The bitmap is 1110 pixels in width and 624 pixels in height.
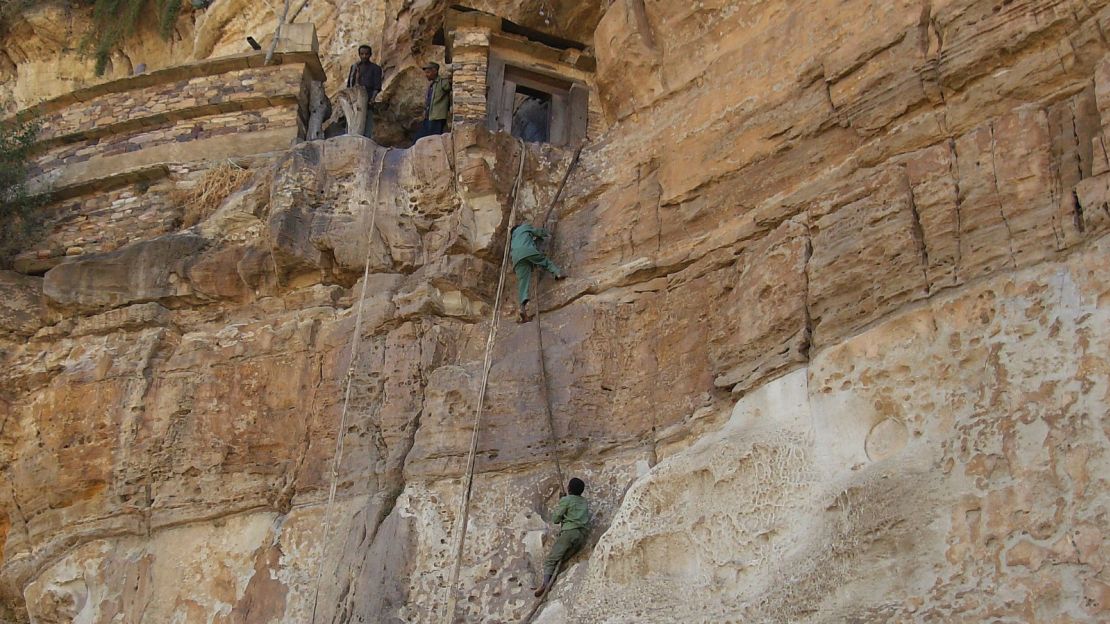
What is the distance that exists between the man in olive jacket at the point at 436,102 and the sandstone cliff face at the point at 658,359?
3.04 feet

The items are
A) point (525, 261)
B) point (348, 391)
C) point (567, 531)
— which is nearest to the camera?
A: point (567, 531)

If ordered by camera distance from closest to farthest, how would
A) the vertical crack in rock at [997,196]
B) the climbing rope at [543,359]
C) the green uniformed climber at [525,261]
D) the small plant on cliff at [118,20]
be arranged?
the vertical crack in rock at [997,196] → the climbing rope at [543,359] → the green uniformed climber at [525,261] → the small plant on cliff at [118,20]

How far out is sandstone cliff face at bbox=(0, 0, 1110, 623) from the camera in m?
7.28

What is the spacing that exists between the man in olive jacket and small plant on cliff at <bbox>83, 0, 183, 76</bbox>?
503 cm

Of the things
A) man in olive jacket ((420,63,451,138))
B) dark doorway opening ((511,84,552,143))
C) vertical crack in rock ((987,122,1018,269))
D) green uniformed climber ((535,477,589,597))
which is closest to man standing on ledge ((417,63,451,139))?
man in olive jacket ((420,63,451,138))

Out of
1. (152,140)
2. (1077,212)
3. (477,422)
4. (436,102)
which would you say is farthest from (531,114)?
(1077,212)

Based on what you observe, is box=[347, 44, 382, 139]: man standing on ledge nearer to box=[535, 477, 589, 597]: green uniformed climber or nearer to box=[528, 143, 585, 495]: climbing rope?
box=[528, 143, 585, 495]: climbing rope

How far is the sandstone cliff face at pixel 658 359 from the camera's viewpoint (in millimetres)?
7277

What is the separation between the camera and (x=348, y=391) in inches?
417

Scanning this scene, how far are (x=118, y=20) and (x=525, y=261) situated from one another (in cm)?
874

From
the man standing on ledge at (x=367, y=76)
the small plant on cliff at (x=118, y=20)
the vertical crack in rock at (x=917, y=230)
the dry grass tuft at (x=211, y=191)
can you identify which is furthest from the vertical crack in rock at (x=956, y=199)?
the small plant on cliff at (x=118, y=20)

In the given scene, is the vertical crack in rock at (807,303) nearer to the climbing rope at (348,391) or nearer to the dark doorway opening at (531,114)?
the climbing rope at (348,391)

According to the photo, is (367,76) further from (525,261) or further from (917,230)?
(917,230)

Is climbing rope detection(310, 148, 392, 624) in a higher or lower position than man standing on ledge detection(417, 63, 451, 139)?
lower
